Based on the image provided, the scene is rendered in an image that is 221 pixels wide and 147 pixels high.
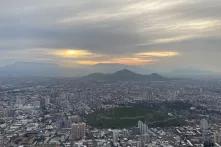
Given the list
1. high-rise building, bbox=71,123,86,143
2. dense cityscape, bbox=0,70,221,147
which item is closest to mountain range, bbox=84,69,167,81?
dense cityscape, bbox=0,70,221,147

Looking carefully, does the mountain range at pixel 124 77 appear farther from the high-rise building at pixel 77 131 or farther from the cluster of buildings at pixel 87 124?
the high-rise building at pixel 77 131

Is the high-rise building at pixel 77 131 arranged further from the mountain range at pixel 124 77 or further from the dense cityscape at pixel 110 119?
the mountain range at pixel 124 77

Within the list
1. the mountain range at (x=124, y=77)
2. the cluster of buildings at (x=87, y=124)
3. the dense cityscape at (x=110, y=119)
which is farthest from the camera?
the mountain range at (x=124, y=77)

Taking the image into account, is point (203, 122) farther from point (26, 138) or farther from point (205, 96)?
point (205, 96)

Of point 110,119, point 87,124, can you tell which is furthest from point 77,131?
point 110,119

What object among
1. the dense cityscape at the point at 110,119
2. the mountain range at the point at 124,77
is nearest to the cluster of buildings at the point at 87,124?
the dense cityscape at the point at 110,119

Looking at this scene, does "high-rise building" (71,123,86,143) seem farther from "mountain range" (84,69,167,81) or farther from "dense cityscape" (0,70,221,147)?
"mountain range" (84,69,167,81)

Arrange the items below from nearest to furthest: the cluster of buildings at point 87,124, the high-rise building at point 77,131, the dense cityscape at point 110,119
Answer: the cluster of buildings at point 87,124 < the dense cityscape at point 110,119 < the high-rise building at point 77,131

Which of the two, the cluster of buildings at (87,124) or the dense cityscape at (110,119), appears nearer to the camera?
the cluster of buildings at (87,124)

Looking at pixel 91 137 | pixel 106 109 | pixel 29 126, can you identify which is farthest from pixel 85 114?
pixel 91 137
